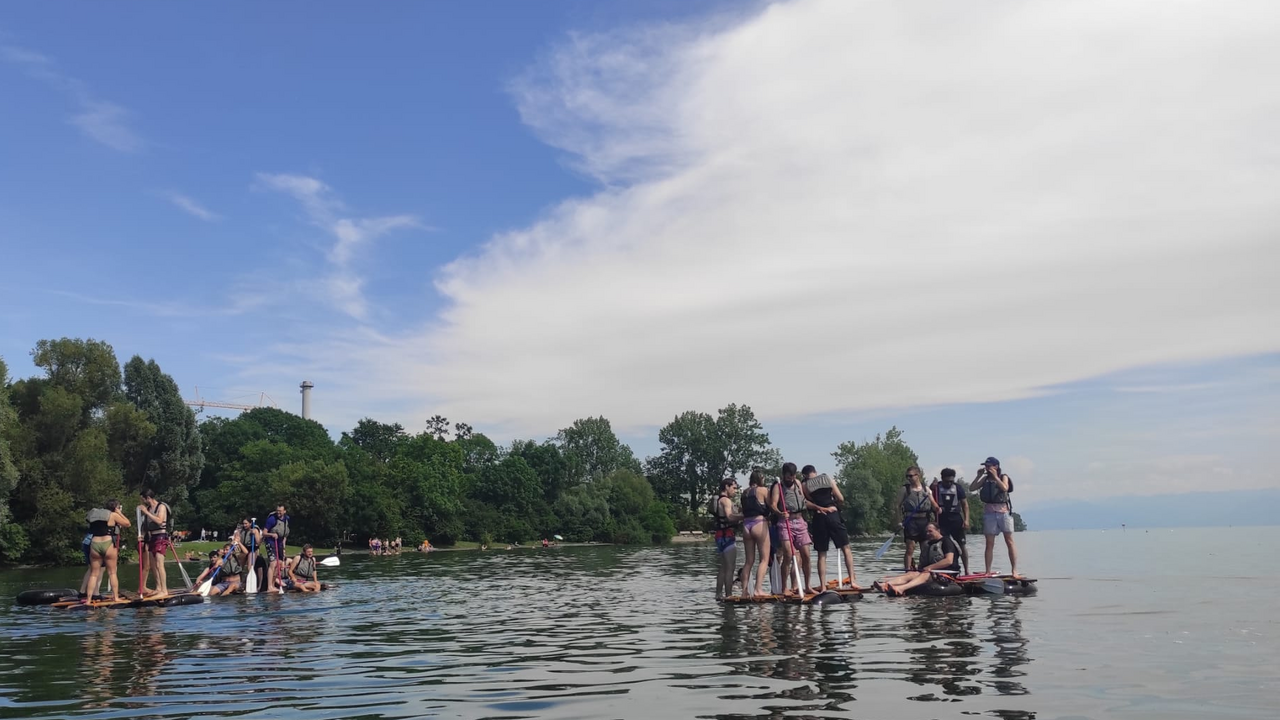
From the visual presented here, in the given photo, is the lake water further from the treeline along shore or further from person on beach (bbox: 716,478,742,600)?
the treeline along shore

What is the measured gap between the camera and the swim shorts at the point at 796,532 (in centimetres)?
1970

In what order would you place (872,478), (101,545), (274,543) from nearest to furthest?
(101,545)
(274,543)
(872,478)

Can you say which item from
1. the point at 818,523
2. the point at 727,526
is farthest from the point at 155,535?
the point at 818,523

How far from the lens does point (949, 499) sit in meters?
21.3

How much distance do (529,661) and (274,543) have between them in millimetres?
16819

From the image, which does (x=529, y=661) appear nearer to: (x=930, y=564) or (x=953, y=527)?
(x=930, y=564)

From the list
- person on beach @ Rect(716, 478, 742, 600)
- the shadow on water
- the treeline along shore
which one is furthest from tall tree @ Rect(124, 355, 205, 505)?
person on beach @ Rect(716, 478, 742, 600)

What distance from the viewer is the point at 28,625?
1839cm

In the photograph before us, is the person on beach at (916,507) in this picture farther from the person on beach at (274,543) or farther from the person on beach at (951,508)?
the person on beach at (274,543)

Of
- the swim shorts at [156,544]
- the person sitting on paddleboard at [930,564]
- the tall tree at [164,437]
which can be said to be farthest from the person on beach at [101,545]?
the tall tree at [164,437]

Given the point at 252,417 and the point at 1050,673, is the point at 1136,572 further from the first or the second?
the point at 252,417

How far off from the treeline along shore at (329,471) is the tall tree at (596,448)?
228 mm

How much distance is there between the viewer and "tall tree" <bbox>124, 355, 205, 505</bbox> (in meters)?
76.4

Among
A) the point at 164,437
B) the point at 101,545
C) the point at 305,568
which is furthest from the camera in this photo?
the point at 164,437
